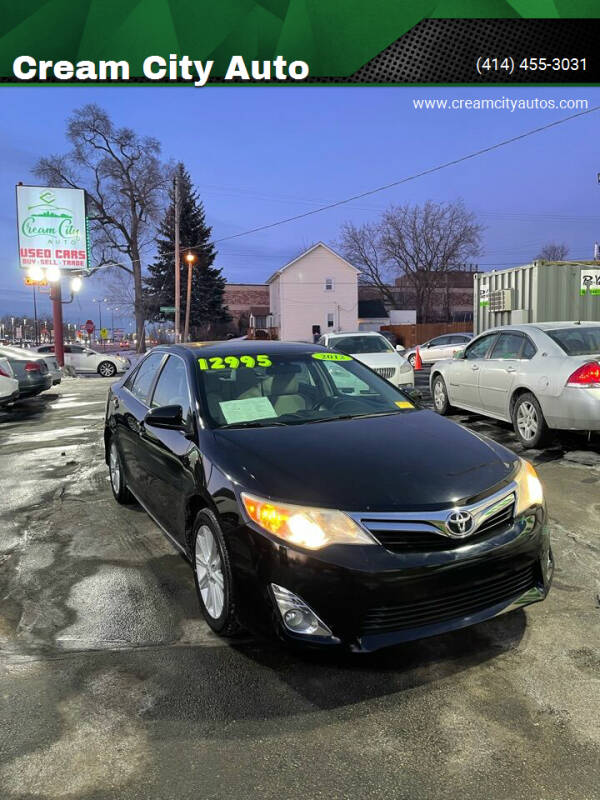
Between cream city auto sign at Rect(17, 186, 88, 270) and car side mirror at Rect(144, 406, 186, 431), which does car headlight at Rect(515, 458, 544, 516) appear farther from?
cream city auto sign at Rect(17, 186, 88, 270)

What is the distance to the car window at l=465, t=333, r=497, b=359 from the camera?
8.33 meters

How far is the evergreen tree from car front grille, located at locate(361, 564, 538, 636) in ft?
159

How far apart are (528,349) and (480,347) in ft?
4.40

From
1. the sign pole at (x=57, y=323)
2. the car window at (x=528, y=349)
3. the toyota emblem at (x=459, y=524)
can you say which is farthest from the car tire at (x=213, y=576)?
the sign pole at (x=57, y=323)

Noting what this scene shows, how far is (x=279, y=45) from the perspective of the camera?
Answer: 1023cm

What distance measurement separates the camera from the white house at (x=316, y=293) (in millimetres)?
57062

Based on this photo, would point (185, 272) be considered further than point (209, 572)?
Yes

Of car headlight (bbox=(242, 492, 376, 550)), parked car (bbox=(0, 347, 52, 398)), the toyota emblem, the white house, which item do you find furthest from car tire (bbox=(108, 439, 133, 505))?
the white house

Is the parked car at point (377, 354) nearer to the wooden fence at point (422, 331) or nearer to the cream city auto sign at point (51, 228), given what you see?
the cream city auto sign at point (51, 228)

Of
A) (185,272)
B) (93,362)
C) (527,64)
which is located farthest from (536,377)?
(185,272)

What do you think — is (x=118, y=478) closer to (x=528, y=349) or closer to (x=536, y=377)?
(x=536, y=377)

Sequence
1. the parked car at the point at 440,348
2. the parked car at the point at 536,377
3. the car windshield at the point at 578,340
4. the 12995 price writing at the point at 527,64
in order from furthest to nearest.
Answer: the parked car at the point at 440,348 → the 12995 price writing at the point at 527,64 → the car windshield at the point at 578,340 → the parked car at the point at 536,377

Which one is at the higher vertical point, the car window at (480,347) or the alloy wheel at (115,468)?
the car window at (480,347)

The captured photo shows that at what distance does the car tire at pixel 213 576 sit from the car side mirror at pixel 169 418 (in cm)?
68
